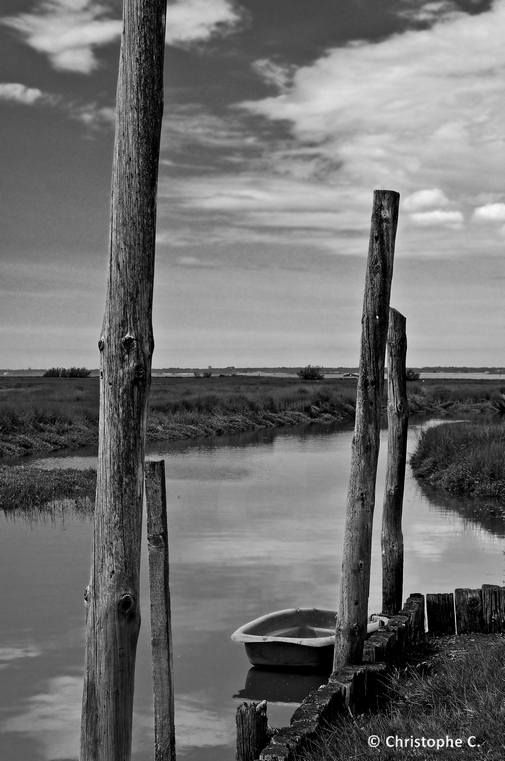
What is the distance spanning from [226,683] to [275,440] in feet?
92.2

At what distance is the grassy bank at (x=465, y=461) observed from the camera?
17.7m

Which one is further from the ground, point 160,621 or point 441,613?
point 160,621

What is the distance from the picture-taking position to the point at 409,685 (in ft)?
19.0

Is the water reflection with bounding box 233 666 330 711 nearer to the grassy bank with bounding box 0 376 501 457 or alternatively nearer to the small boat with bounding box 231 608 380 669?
the small boat with bounding box 231 608 380 669

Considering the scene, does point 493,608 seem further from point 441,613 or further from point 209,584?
point 209,584

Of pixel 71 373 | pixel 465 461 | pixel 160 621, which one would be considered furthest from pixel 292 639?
pixel 71 373

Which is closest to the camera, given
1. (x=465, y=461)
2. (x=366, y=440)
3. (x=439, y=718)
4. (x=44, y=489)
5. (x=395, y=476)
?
(x=439, y=718)

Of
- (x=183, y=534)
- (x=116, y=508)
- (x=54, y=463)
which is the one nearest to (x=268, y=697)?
(x=116, y=508)

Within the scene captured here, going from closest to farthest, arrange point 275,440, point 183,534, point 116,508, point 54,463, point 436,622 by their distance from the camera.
→ point 116,508
point 436,622
point 183,534
point 54,463
point 275,440

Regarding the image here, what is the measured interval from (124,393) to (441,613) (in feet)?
17.0

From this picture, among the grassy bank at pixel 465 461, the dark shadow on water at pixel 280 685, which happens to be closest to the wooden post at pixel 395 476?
the dark shadow on water at pixel 280 685

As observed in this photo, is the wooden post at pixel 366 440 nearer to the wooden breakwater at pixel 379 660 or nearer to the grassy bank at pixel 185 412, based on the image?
the wooden breakwater at pixel 379 660

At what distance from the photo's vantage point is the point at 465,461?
63.4 ft

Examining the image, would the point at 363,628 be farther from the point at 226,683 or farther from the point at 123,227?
the point at 123,227
